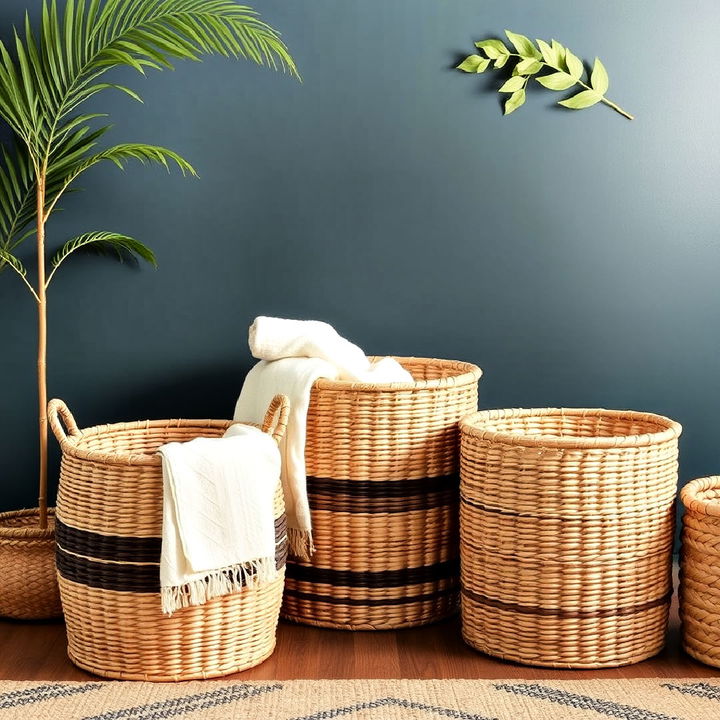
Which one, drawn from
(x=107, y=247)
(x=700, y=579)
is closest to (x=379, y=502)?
(x=700, y=579)

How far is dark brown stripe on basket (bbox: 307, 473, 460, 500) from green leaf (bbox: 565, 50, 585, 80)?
3.78 ft

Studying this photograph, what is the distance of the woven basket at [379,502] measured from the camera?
2.19m

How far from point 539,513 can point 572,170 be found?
42.5 inches

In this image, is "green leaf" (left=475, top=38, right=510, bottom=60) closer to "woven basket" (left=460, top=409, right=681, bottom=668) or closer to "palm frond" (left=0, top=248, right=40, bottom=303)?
"woven basket" (left=460, top=409, right=681, bottom=668)

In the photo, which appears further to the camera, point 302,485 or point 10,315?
point 10,315

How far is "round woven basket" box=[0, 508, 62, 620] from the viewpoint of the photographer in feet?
7.50

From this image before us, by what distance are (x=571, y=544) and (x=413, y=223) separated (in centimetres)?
103

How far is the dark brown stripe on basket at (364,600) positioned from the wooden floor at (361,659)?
7 cm

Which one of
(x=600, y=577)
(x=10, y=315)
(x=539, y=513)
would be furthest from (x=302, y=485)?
(x=10, y=315)

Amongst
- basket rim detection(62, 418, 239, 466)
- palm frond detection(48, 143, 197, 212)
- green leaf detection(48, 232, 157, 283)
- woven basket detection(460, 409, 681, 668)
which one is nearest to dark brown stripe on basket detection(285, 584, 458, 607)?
woven basket detection(460, 409, 681, 668)

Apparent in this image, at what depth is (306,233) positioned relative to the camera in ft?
8.71

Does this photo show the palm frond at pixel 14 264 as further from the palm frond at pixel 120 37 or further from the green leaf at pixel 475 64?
the green leaf at pixel 475 64

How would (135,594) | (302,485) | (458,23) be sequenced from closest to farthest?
(135,594), (302,485), (458,23)

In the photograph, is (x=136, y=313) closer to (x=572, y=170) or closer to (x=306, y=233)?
(x=306, y=233)
